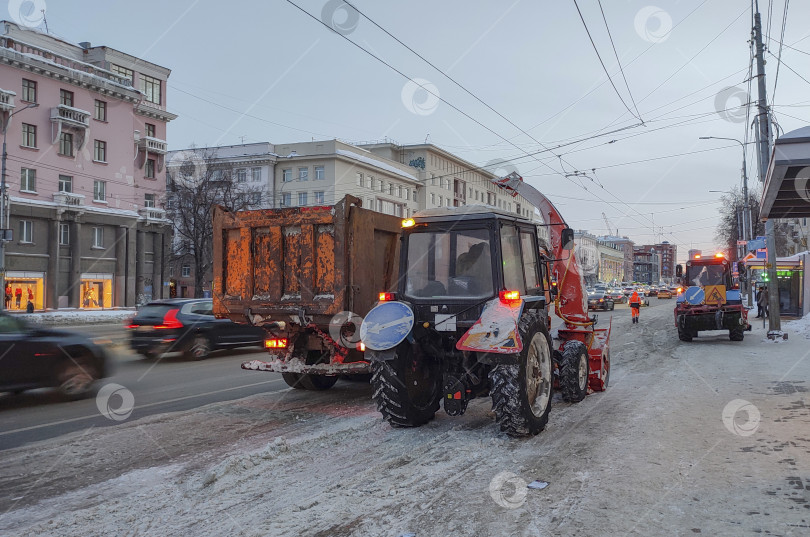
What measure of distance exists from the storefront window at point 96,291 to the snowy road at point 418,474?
118 feet

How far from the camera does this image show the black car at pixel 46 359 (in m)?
8.55

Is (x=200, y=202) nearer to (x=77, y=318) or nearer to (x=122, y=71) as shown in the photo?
(x=122, y=71)

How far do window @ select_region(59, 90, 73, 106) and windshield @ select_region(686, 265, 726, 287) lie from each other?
37491mm

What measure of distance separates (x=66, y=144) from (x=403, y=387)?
132ft

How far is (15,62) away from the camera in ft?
120

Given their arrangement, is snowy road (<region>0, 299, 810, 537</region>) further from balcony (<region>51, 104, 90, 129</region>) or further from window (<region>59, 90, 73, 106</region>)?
window (<region>59, 90, 73, 106</region>)

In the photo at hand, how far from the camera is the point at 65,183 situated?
3991 centimetres

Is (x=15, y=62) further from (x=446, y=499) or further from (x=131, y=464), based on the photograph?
(x=446, y=499)

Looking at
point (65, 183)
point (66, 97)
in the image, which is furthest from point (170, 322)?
point (66, 97)

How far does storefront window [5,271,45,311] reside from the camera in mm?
36406

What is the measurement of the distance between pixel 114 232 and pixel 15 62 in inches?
455

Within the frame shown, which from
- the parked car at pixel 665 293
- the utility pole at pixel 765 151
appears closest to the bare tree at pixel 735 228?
the parked car at pixel 665 293

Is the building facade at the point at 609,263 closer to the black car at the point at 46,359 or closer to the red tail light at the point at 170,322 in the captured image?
the red tail light at the point at 170,322

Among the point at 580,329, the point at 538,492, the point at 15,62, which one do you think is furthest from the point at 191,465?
the point at 15,62
